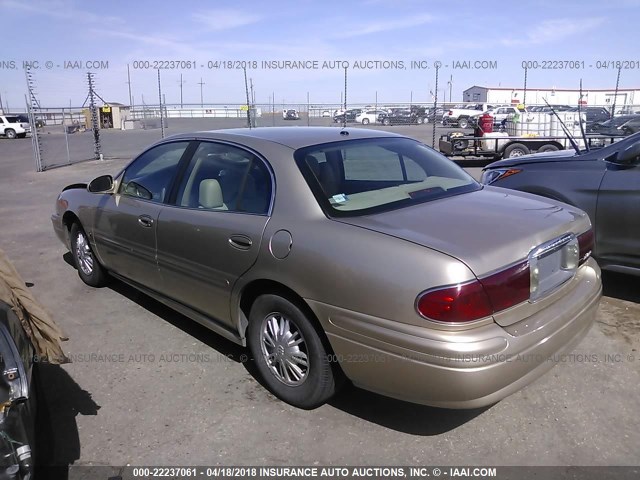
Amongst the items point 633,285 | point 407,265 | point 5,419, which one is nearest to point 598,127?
point 633,285

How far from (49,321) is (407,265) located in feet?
5.81

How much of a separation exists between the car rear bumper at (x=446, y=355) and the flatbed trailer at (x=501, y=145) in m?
12.1

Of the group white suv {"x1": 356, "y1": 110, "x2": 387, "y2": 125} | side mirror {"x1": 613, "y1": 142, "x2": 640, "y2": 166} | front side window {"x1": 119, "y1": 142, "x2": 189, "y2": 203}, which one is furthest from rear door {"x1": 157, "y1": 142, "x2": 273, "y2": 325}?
white suv {"x1": 356, "y1": 110, "x2": 387, "y2": 125}

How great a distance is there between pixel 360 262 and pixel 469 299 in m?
0.54

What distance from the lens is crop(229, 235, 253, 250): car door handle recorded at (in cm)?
317

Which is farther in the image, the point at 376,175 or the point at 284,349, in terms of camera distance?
the point at 376,175

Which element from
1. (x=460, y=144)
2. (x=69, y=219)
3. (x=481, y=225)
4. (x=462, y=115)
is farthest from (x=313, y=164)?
(x=462, y=115)

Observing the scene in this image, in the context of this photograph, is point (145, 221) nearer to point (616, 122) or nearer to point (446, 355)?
point (446, 355)

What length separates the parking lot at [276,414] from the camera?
280 cm

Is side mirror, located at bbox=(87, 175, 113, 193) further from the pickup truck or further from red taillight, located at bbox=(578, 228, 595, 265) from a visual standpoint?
the pickup truck

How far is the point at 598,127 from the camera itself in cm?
1905

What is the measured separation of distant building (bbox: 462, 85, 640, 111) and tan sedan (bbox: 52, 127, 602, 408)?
3984cm

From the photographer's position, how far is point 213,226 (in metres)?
3.46

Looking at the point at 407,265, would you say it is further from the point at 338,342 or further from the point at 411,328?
the point at 338,342
